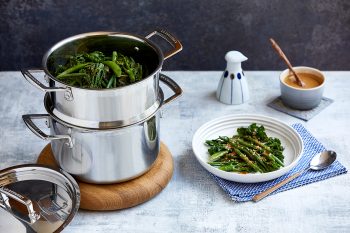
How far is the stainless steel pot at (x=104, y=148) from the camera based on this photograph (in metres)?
1.35

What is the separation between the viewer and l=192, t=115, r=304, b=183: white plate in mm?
1451

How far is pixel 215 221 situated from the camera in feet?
4.53

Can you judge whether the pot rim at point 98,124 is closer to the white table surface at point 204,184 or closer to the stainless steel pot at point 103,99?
the stainless steel pot at point 103,99

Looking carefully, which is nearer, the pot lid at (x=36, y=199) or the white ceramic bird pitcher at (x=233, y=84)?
the pot lid at (x=36, y=199)

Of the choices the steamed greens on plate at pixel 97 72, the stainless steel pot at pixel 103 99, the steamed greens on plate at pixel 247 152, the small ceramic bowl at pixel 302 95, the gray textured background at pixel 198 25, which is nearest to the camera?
the stainless steel pot at pixel 103 99

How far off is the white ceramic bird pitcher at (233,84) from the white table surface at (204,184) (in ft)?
0.08

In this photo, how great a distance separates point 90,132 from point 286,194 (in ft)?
1.59

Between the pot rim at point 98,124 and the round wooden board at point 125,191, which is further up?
the pot rim at point 98,124

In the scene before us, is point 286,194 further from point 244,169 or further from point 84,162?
point 84,162

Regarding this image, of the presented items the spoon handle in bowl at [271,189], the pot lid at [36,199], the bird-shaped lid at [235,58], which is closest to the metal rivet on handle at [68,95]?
the pot lid at [36,199]

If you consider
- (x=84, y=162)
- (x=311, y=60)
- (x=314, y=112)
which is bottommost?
(x=311, y=60)

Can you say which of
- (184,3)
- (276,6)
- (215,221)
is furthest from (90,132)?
(276,6)

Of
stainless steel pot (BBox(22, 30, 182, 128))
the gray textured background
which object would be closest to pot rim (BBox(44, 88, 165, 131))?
stainless steel pot (BBox(22, 30, 182, 128))

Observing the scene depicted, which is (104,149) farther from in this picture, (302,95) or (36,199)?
(302,95)
